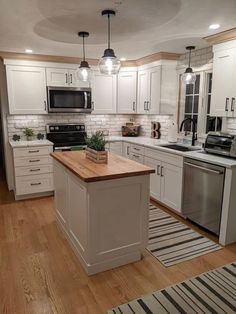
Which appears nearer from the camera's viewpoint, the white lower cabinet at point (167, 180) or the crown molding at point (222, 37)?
the crown molding at point (222, 37)

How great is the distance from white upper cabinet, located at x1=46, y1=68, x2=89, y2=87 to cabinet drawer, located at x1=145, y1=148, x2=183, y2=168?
1856 millimetres

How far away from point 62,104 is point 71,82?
0.44m

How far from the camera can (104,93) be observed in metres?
4.87

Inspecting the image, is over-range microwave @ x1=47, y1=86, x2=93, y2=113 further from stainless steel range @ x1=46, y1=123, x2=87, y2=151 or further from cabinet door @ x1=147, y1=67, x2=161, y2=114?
cabinet door @ x1=147, y1=67, x2=161, y2=114

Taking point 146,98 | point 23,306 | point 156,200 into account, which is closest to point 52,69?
point 146,98

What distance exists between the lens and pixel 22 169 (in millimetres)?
4094

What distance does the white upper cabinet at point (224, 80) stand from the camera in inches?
119

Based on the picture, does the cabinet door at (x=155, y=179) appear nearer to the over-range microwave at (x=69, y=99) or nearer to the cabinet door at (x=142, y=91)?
the cabinet door at (x=142, y=91)

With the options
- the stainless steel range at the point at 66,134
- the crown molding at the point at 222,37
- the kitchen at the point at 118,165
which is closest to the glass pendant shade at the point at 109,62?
the kitchen at the point at 118,165

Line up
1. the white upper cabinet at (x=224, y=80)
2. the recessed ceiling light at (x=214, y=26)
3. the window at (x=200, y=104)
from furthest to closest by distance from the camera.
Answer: the window at (x=200, y=104)
the white upper cabinet at (x=224, y=80)
the recessed ceiling light at (x=214, y=26)

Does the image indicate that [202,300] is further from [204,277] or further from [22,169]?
[22,169]

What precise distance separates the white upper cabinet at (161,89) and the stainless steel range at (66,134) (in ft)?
4.54

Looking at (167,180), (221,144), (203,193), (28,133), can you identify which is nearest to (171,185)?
(167,180)

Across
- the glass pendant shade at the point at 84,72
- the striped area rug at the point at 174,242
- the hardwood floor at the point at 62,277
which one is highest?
the glass pendant shade at the point at 84,72
